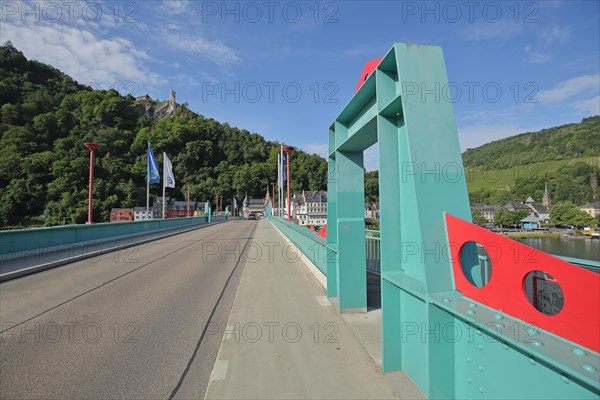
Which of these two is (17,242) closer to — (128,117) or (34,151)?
(34,151)

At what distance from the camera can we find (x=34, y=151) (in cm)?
9312

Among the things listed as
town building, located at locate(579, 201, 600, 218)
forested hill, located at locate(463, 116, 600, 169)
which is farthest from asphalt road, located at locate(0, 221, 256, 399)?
forested hill, located at locate(463, 116, 600, 169)

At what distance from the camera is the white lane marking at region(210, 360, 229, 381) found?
136 inches

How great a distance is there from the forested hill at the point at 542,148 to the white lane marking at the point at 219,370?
5975cm

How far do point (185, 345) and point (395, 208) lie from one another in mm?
3345

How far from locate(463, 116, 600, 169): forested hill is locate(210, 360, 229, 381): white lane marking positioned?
196 feet

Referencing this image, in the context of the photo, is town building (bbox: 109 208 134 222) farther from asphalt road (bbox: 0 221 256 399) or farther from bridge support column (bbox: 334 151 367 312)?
bridge support column (bbox: 334 151 367 312)

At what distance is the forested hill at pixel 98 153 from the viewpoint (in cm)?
8544

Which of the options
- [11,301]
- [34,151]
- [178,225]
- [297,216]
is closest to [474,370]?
[11,301]

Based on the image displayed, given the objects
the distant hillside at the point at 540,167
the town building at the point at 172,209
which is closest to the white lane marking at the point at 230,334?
the distant hillside at the point at 540,167

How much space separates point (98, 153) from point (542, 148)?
13293 centimetres

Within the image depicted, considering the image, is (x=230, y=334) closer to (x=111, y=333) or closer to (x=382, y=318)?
(x=111, y=333)

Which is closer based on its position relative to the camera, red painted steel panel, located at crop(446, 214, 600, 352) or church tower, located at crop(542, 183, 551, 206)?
red painted steel panel, located at crop(446, 214, 600, 352)

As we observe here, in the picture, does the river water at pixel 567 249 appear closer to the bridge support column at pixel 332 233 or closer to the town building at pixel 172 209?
the bridge support column at pixel 332 233
